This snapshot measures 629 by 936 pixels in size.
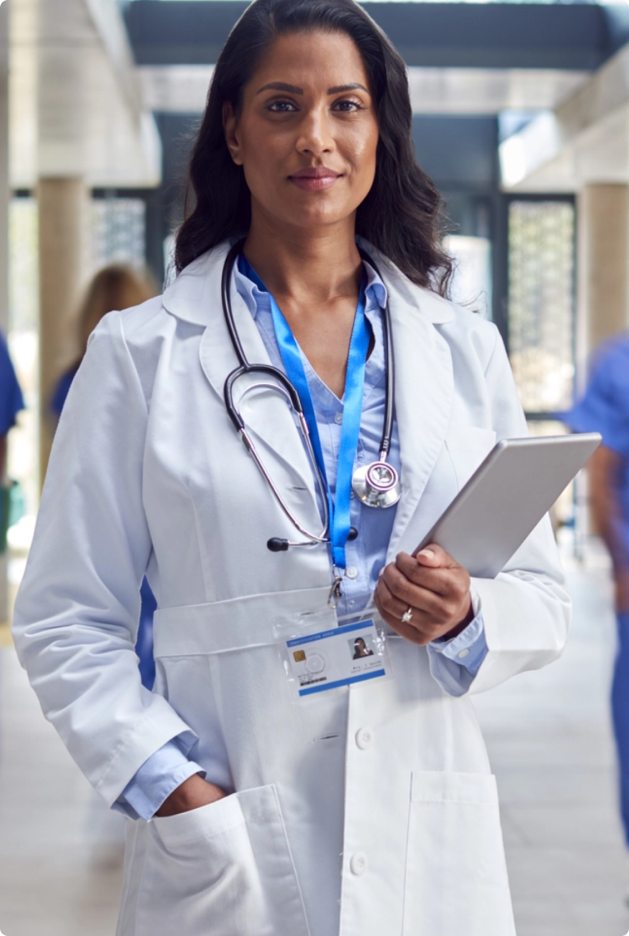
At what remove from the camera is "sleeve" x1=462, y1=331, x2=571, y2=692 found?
3.70 feet

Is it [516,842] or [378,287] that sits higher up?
[378,287]

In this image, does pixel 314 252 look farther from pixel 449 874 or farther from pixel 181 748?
pixel 449 874

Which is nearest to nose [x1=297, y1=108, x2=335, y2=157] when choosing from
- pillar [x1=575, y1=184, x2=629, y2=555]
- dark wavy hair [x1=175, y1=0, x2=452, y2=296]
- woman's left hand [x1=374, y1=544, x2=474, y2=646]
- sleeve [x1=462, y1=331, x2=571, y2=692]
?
dark wavy hair [x1=175, y1=0, x2=452, y2=296]

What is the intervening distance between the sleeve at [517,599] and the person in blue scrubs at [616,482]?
4.39 ft

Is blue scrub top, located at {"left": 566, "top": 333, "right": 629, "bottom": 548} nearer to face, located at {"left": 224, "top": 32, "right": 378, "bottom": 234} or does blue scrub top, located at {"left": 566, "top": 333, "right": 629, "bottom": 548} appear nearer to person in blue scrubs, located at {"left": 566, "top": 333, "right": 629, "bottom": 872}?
person in blue scrubs, located at {"left": 566, "top": 333, "right": 629, "bottom": 872}

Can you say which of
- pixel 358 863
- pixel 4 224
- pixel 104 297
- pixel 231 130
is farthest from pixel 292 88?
pixel 4 224

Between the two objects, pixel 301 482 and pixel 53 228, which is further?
pixel 53 228

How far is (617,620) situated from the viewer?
8.47 feet

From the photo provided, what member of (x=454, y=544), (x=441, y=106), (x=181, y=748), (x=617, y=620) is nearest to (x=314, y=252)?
(x=454, y=544)

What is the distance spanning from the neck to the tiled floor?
194 cm

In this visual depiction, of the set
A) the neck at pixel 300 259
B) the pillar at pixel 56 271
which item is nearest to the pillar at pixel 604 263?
the pillar at pixel 56 271

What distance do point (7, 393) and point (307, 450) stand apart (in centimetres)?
244

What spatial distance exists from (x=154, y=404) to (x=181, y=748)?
363 millimetres

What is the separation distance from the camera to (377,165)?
4.38 feet
